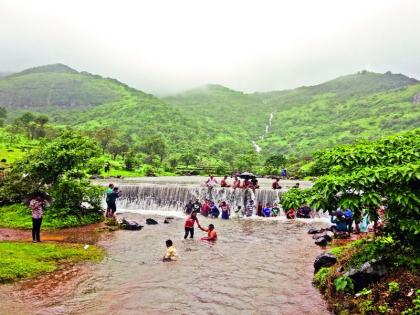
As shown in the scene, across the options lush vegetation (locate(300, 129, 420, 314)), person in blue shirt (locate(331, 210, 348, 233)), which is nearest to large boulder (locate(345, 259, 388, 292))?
lush vegetation (locate(300, 129, 420, 314))

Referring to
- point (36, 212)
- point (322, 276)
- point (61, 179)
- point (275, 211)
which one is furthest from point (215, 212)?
point (322, 276)

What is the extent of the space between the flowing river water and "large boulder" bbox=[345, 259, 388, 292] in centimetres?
118

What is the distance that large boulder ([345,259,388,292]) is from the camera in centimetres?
1075

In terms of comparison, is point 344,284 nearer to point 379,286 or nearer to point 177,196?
point 379,286

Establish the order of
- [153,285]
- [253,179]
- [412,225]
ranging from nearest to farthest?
[412,225]
[153,285]
[253,179]

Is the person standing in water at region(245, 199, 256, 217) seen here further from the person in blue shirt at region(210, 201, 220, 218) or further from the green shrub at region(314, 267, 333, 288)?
the green shrub at region(314, 267, 333, 288)

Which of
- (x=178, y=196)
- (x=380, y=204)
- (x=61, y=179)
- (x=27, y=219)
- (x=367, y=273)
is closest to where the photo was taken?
(x=380, y=204)

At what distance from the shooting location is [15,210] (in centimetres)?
2480

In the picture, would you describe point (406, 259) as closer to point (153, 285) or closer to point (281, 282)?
point (281, 282)

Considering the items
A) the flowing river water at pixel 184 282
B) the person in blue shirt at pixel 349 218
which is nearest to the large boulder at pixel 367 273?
the flowing river water at pixel 184 282

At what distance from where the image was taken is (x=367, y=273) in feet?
35.5

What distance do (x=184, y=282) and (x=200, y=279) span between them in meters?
0.66

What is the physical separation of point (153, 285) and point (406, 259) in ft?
25.7

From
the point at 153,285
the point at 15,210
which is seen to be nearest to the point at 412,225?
the point at 153,285
